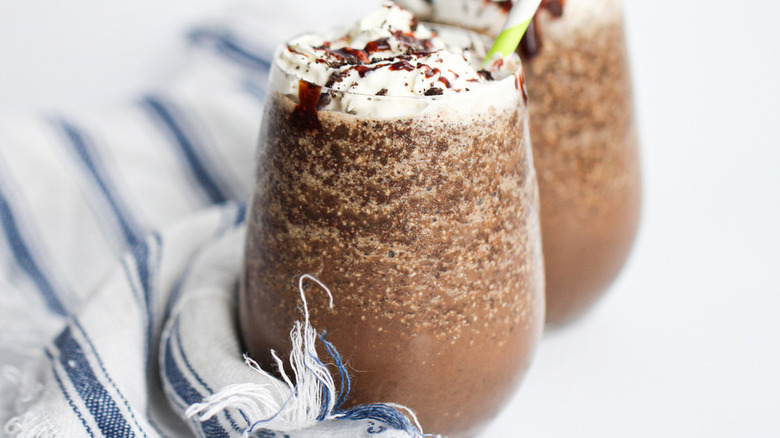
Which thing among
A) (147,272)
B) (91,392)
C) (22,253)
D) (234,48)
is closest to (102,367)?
(91,392)

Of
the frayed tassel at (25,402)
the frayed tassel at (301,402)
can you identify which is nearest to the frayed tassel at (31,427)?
the frayed tassel at (25,402)

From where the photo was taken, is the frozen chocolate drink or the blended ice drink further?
the frozen chocolate drink

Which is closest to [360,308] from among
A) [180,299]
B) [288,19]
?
[180,299]

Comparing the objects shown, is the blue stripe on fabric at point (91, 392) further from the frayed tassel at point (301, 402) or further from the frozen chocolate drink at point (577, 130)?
the frozen chocolate drink at point (577, 130)

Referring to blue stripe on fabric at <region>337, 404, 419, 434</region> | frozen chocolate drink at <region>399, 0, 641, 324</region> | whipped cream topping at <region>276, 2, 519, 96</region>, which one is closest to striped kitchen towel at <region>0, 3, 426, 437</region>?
blue stripe on fabric at <region>337, 404, 419, 434</region>

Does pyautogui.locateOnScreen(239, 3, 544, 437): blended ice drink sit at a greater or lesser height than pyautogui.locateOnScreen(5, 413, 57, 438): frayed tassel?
greater

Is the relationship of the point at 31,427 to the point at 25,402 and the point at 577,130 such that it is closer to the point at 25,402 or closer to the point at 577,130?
the point at 25,402

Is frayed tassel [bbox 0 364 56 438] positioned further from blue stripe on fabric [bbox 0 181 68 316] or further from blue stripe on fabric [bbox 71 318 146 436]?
blue stripe on fabric [bbox 0 181 68 316]

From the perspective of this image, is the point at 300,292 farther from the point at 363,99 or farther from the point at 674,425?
the point at 674,425
